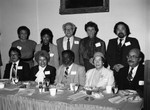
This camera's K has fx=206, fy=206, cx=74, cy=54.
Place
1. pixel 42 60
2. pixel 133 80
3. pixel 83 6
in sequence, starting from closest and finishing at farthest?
1. pixel 133 80
2. pixel 42 60
3. pixel 83 6

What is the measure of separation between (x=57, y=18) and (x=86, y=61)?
178 cm

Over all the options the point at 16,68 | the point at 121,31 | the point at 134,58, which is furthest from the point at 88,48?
the point at 16,68

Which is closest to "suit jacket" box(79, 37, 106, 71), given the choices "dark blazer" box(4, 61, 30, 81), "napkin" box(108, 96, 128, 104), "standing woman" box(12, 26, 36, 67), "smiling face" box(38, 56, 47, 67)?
"smiling face" box(38, 56, 47, 67)

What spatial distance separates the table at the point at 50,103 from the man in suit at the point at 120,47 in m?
1.65

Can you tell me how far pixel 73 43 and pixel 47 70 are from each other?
1.04m

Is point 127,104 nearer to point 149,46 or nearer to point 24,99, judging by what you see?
point 24,99

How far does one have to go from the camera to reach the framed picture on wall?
5078 mm

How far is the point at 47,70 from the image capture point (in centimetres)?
396

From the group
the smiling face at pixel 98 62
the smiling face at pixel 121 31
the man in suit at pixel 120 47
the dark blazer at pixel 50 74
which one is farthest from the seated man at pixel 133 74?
the dark blazer at pixel 50 74

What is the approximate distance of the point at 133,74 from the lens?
11.1ft

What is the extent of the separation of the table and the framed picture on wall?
281cm

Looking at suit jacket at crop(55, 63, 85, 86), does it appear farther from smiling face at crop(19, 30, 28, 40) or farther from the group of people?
smiling face at crop(19, 30, 28, 40)

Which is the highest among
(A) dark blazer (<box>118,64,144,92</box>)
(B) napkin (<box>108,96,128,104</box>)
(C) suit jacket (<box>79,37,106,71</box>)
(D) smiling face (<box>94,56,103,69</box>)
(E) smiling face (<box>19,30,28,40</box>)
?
(E) smiling face (<box>19,30,28,40</box>)

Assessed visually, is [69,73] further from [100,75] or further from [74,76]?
[100,75]
